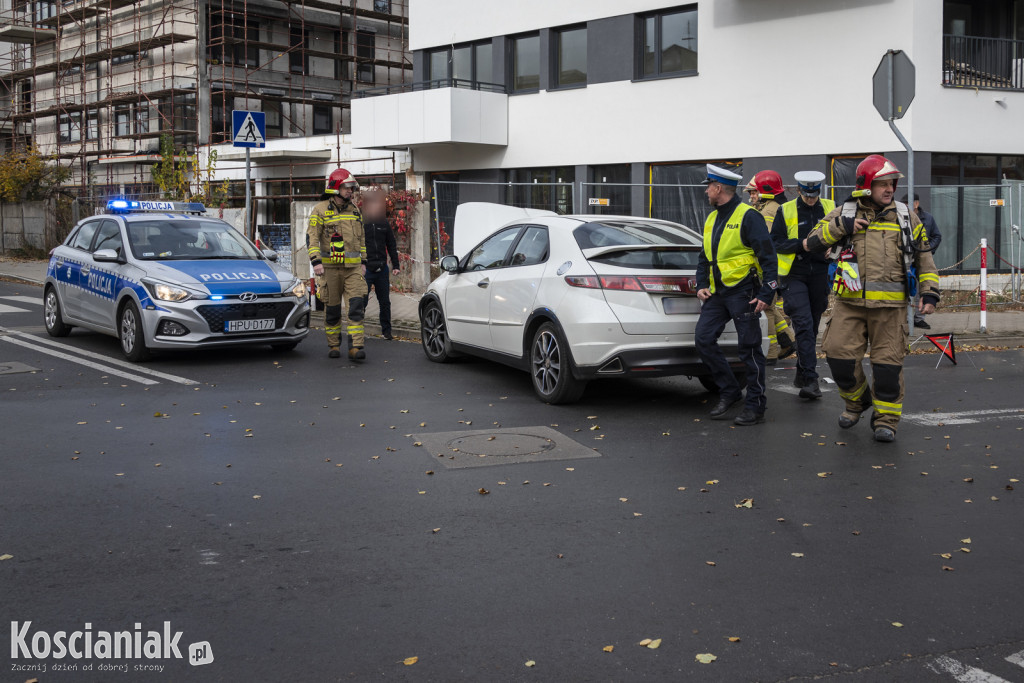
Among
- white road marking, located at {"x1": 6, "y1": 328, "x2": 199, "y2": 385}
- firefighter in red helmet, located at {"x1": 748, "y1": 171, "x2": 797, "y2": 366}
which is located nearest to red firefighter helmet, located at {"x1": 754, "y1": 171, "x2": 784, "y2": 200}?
firefighter in red helmet, located at {"x1": 748, "y1": 171, "x2": 797, "y2": 366}

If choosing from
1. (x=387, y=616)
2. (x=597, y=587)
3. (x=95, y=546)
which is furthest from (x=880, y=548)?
(x=95, y=546)

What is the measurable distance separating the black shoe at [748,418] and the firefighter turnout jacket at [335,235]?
207 inches

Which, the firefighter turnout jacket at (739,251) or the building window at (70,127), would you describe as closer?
the firefighter turnout jacket at (739,251)

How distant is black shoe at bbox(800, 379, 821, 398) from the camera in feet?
30.2

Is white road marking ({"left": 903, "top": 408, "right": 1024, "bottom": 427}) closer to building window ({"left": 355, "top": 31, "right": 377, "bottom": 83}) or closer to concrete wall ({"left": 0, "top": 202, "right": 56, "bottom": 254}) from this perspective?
concrete wall ({"left": 0, "top": 202, "right": 56, "bottom": 254})

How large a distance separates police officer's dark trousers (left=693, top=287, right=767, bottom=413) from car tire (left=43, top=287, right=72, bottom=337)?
342 inches

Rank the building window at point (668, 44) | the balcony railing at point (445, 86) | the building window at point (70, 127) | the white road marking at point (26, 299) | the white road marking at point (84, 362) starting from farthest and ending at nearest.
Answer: the building window at point (70, 127), the balcony railing at point (445, 86), the building window at point (668, 44), the white road marking at point (26, 299), the white road marking at point (84, 362)

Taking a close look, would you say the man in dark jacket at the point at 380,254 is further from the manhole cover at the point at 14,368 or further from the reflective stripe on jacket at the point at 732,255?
the reflective stripe on jacket at the point at 732,255

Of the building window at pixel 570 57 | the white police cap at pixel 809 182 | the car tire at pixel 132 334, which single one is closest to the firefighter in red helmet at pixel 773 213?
the white police cap at pixel 809 182

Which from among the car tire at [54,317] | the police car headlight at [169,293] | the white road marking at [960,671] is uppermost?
the police car headlight at [169,293]

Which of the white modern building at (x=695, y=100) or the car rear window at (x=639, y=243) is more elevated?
the white modern building at (x=695, y=100)

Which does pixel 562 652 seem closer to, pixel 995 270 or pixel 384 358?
pixel 384 358

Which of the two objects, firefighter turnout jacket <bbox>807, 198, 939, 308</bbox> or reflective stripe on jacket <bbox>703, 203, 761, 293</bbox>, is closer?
firefighter turnout jacket <bbox>807, 198, 939, 308</bbox>

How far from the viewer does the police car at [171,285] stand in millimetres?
11047
